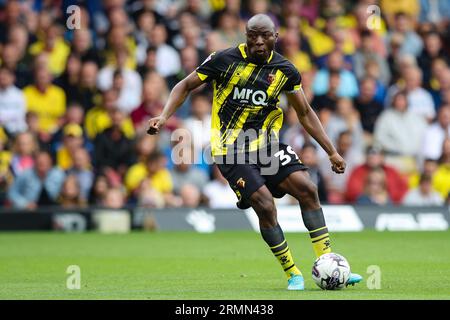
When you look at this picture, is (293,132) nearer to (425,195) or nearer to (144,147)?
(425,195)

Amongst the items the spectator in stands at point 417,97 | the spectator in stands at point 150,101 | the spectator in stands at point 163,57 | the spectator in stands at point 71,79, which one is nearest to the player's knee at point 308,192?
the spectator in stands at point 150,101

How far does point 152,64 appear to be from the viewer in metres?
21.5

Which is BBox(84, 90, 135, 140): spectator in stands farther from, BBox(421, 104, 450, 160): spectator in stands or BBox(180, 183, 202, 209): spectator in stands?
BBox(421, 104, 450, 160): spectator in stands

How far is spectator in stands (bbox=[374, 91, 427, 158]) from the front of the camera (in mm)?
21422

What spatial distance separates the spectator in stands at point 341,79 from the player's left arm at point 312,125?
10531 mm

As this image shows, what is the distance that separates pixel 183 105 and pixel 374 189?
3.85 metres

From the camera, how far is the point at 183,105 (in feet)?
69.9

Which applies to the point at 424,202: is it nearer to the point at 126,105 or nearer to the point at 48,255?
the point at 126,105

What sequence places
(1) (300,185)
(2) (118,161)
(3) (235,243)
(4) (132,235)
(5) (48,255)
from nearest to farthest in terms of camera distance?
(1) (300,185), (5) (48,255), (3) (235,243), (4) (132,235), (2) (118,161)

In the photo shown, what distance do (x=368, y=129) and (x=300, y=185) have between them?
36.5 feet

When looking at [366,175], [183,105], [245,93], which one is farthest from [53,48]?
[245,93]

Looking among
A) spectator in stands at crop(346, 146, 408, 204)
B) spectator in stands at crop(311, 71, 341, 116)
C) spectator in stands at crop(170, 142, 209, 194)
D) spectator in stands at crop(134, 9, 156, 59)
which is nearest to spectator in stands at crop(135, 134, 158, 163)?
spectator in stands at crop(170, 142, 209, 194)
